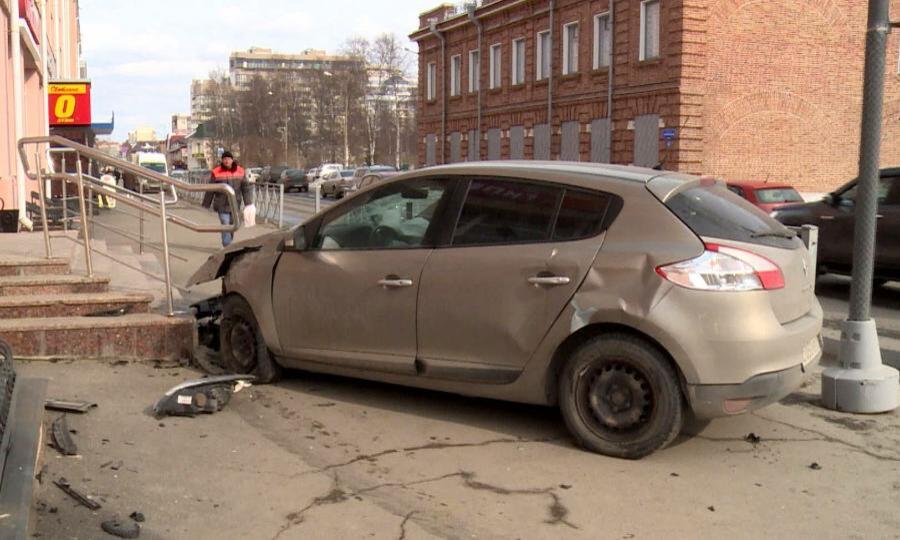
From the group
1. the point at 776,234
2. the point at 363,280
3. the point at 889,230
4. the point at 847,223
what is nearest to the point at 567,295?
the point at 776,234

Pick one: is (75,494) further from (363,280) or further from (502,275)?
(502,275)

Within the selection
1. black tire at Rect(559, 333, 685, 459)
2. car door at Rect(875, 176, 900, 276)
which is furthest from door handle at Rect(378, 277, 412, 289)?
car door at Rect(875, 176, 900, 276)

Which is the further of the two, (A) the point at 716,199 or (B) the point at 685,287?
(A) the point at 716,199

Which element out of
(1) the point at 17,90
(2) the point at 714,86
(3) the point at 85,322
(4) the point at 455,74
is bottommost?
(3) the point at 85,322

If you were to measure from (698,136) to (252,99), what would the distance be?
77502mm

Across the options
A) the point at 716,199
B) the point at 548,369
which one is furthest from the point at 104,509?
the point at 716,199

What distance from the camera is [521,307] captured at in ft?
17.5

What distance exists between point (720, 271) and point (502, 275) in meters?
1.23

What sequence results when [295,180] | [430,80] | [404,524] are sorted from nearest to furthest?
1. [404,524]
2. [430,80]
3. [295,180]

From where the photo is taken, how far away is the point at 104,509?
13.9ft

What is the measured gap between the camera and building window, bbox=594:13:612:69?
34031 mm

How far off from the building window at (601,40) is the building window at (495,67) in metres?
8.13

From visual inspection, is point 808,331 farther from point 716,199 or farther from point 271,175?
point 271,175

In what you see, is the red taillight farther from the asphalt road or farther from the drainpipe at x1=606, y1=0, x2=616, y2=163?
the drainpipe at x1=606, y1=0, x2=616, y2=163
